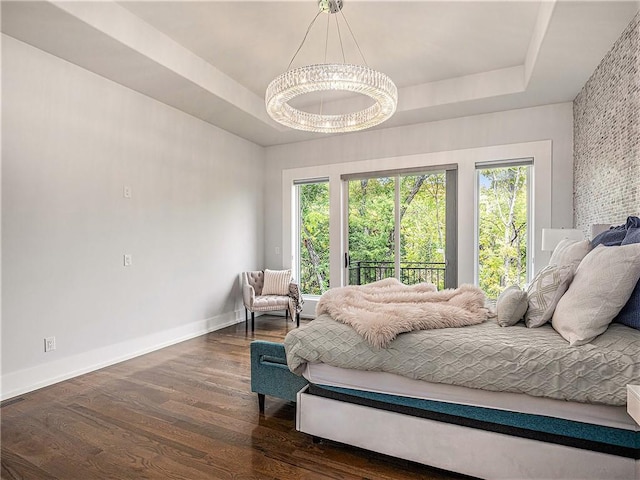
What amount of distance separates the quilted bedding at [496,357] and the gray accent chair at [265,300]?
103 inches

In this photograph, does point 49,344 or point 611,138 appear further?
point 49,344

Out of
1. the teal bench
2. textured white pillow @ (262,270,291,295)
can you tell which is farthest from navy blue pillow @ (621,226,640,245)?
textured white pillow @ (262,270,291,295)

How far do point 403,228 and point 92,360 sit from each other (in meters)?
3.97

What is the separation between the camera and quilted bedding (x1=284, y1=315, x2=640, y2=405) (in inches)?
59.5

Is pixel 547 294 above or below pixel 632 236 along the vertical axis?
below

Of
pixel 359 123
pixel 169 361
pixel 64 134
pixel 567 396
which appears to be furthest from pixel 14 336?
pixel 567 396

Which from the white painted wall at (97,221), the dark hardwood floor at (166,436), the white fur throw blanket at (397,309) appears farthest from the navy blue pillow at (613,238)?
the white painted wall at (97,221)

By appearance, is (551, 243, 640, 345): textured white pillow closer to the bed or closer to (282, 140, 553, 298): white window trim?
the bed

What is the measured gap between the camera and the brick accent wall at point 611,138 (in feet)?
8.41

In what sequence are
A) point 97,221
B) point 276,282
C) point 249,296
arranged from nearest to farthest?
point 97,221
point 249,296
point 276,282

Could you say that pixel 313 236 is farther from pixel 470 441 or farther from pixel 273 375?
pixel 470 441

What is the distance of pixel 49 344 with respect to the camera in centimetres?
305

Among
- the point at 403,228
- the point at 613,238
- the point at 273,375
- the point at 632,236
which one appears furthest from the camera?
the point at 403,228

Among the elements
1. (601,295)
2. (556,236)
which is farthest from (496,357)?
(556,236)
